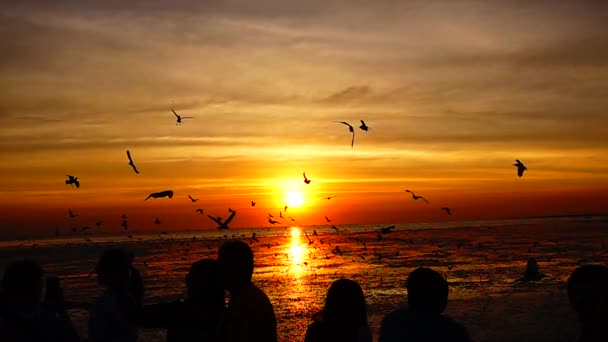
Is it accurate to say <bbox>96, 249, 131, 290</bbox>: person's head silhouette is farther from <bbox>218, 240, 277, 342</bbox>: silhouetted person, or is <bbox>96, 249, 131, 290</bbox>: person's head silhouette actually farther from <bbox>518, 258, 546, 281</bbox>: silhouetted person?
<bbox>518, 258, 546, 281</bbox>: silhouetted person

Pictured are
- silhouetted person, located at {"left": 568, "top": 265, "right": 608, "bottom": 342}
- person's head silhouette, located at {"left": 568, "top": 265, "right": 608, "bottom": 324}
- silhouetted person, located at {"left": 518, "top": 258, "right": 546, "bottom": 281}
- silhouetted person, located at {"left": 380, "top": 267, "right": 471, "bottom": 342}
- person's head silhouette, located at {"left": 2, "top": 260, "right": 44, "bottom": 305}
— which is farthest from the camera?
silhouetted person, located at {"left": 518, "top": 258, "right": 546, "bottom": 281}

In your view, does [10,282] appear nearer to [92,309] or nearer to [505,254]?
[92,309]

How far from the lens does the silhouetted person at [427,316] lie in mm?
4105

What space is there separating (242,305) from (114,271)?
3.70ft

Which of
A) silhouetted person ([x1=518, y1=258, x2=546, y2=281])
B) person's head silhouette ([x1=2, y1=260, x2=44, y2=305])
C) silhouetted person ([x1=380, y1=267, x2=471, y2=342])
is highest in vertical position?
person's head silhouette ([x1=2, y1=260, x2=44, y2=305])

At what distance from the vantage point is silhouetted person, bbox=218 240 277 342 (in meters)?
4.62

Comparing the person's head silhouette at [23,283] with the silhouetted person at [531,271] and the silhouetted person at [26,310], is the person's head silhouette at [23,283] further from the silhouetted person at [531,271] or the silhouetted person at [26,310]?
the silhouetted person at [531,271]

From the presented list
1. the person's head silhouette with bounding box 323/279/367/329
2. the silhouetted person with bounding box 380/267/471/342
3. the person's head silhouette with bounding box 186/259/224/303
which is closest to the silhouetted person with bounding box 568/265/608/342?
Result: the silhouetted person with bounding box 380/267/471/342

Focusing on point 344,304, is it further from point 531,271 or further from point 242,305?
point 531,271

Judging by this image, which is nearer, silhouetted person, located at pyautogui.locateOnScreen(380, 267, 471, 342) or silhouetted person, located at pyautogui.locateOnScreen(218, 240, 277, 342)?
silhouetted person, located at pyautogui.locateOnScreen(380, 267, 471, 342)

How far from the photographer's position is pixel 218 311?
4.84m

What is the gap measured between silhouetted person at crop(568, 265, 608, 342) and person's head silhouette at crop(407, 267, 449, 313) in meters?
0.90

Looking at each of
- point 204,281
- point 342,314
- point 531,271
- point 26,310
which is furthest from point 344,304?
point 531,271

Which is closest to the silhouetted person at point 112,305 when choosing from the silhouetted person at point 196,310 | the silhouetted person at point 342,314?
the silhouetted person at point 196,310
